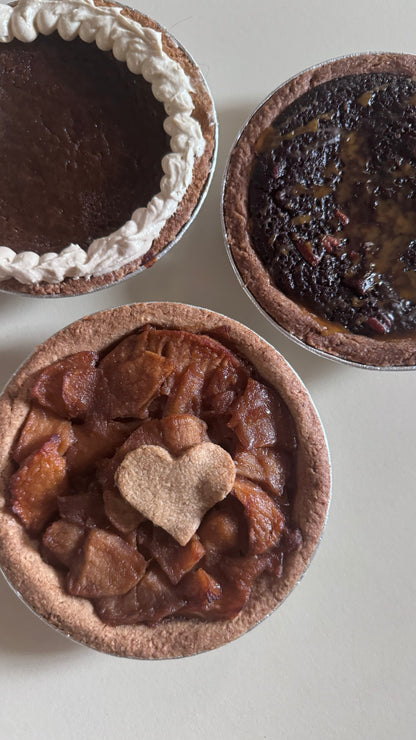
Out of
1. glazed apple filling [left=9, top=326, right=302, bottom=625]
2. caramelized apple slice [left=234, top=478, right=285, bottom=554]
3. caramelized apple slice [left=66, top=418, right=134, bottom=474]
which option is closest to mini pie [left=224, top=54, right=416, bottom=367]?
glazed apple filling [left=9, top=326, right=302, bottom=625]

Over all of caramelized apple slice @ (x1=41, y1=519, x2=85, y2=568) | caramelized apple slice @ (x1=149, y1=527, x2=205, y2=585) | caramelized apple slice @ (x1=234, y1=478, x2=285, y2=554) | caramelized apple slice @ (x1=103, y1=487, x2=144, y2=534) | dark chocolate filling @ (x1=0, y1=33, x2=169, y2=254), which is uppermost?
dark chocolate filling @ (x1=0, y1=33, x2=169, y2=254)

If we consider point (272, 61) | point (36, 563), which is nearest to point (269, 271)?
point (272, 61)

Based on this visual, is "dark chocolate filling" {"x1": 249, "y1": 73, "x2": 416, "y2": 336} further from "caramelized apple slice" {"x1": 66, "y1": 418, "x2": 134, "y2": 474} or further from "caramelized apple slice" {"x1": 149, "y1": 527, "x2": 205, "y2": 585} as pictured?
"caramelized apple slice" {"x1": 149, "y1": 527, "x2": 205, "y2": 585}

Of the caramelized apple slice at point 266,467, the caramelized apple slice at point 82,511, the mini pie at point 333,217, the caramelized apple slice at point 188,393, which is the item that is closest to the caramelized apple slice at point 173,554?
the caramelized apple slice at point 82,511

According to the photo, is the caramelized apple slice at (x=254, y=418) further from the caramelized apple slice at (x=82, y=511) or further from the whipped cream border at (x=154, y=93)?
the whipped cream border at (x=154, y=93)

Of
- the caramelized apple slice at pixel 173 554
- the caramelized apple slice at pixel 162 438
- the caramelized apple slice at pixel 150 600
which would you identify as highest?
the caramelized apple slice at pixel 162 438

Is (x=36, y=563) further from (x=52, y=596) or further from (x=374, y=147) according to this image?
(x=374, y=147)

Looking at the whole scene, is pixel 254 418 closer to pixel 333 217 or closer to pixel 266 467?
pixel 266 467

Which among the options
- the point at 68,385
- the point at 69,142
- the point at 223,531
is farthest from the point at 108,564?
the point at 69,142
